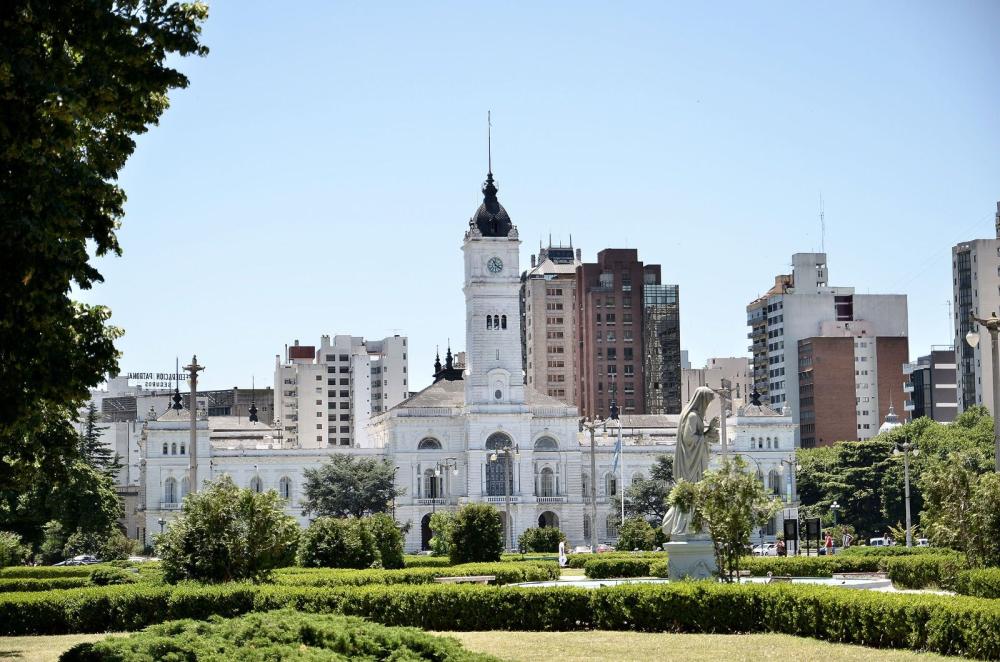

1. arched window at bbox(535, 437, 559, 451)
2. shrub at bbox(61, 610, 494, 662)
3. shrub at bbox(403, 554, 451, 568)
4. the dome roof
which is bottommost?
shrub at bbox(403, 554, 451, 568)

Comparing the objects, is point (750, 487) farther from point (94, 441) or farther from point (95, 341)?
point (94, 441)

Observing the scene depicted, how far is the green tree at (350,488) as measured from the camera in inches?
4503

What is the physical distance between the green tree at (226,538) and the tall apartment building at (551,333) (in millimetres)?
132398

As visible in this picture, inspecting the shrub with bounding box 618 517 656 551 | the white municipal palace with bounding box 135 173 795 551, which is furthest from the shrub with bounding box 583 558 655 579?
the white municipal palace with bounding box 135 173 795 551

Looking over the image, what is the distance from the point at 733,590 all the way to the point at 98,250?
1337 cm

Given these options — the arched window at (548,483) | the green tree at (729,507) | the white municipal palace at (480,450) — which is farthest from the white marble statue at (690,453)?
the arched window at (548,483)

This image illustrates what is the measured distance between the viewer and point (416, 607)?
105 ft

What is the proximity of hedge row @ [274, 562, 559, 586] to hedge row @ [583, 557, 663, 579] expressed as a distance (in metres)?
1.31

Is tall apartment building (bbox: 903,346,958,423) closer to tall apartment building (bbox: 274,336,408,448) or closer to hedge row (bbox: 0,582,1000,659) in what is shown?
tall apartment building (bbox: 274,336,408,448)

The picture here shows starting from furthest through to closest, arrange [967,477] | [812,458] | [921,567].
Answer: [812,458]
[921,567]
[967,477]

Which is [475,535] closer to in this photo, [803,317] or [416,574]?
[416,574]

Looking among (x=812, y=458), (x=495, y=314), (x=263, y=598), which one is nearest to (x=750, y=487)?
(x=263, y=598)

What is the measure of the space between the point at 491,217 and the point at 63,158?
9491 cm

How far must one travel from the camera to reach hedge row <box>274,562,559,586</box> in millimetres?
38969
